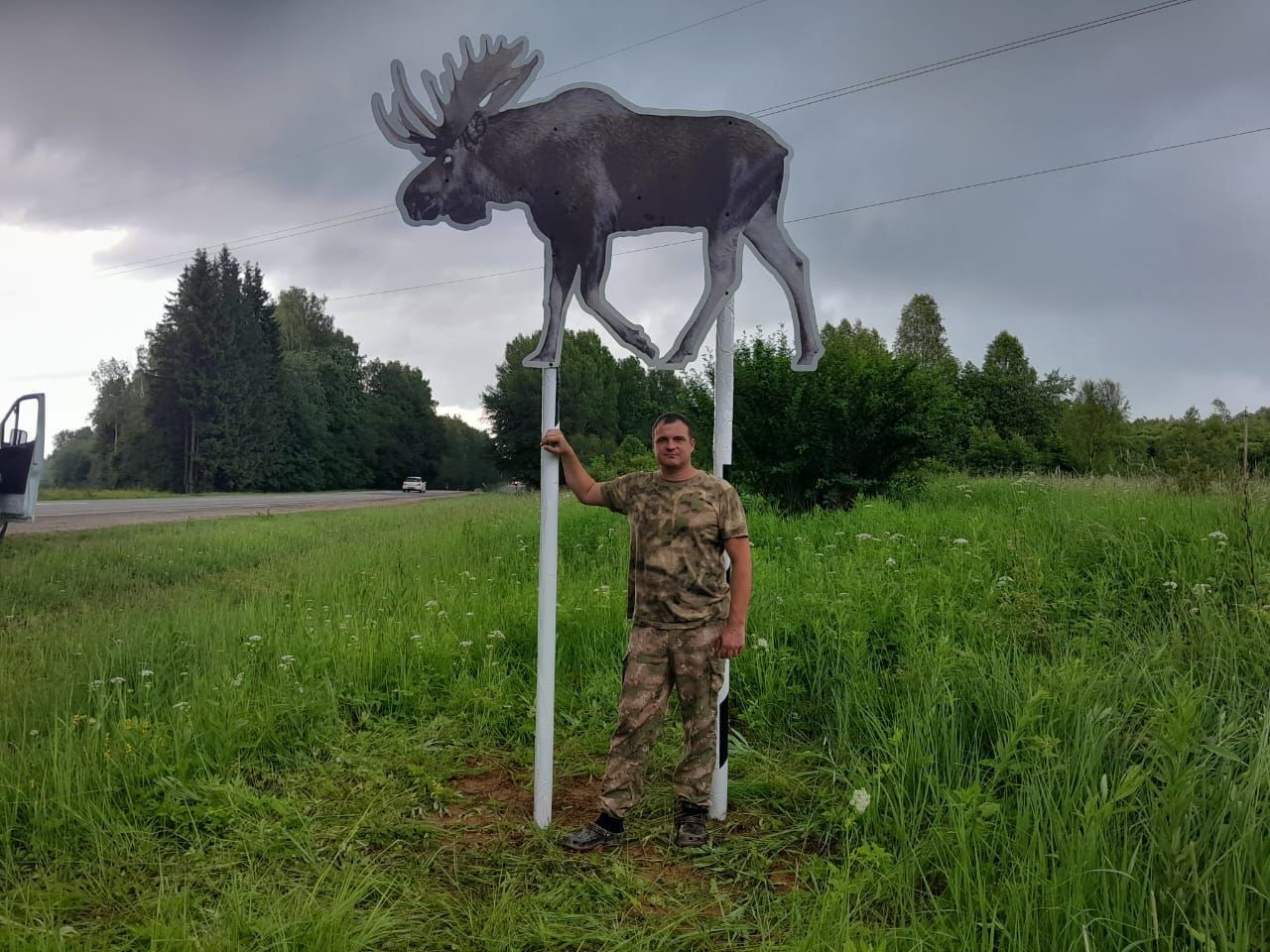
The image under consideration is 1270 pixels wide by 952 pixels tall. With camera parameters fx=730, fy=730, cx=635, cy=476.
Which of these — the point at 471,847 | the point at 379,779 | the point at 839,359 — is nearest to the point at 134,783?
the point at 379,779

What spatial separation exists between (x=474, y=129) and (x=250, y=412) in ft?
130

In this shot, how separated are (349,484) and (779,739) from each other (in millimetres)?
46032

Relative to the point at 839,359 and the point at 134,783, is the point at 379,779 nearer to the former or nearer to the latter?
the point at 134,783

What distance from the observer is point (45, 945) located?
92.0 inches

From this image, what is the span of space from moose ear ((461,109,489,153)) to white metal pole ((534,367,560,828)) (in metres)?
1.19

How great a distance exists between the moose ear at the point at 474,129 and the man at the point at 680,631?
1720 mm

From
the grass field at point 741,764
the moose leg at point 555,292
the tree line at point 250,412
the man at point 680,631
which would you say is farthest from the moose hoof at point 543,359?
the tree line at point 250,412

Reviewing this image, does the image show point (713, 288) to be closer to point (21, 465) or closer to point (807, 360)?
point (807, 360)

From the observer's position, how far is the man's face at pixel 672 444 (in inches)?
129

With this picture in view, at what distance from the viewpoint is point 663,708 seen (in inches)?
128

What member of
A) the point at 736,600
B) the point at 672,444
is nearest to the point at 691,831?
the point at 736,600

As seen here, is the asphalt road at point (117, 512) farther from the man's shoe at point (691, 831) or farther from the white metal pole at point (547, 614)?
the man's shoe at point (691, 831)

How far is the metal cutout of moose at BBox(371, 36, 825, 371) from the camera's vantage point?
3604 mm

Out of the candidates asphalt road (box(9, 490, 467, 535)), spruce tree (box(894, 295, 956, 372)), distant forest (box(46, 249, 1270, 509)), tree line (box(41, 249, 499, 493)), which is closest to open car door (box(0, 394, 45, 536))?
asphalt road (box(9, 490, 467, 535))
